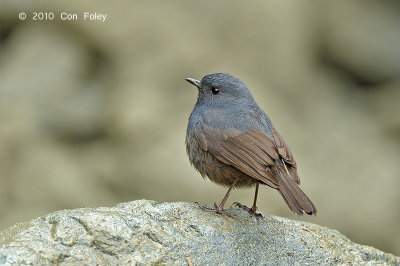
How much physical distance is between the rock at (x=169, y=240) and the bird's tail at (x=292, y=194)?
34 centimetres

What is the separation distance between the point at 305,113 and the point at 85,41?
11.3ft

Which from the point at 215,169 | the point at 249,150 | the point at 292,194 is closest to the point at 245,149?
the point at 249,150

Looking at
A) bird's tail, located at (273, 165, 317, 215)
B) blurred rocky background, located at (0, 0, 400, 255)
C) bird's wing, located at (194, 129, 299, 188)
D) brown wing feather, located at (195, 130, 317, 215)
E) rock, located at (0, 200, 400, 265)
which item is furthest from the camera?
blurred rocky background, located at (0, 0, 400, 255)

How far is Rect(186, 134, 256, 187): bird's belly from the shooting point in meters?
5.09

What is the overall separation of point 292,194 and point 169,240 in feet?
3.37

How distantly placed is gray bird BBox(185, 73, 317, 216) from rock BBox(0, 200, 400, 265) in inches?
12.4

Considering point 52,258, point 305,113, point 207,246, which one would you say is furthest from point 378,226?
point 52,258

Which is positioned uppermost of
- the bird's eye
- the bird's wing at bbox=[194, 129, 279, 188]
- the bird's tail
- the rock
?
the bird's eye

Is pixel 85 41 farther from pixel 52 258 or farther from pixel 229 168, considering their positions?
pixel 52 258

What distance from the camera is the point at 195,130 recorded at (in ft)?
A: 17.6

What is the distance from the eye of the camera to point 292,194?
461 cm

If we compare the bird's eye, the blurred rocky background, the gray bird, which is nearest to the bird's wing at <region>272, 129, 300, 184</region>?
the gray bird

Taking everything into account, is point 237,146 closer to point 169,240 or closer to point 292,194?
→ point 292,194

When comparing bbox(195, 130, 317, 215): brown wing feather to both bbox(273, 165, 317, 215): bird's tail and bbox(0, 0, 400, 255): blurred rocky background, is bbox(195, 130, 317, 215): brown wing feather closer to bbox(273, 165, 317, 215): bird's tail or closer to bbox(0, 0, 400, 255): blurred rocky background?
bbox(273, 165, 317, 215): bird's tail
